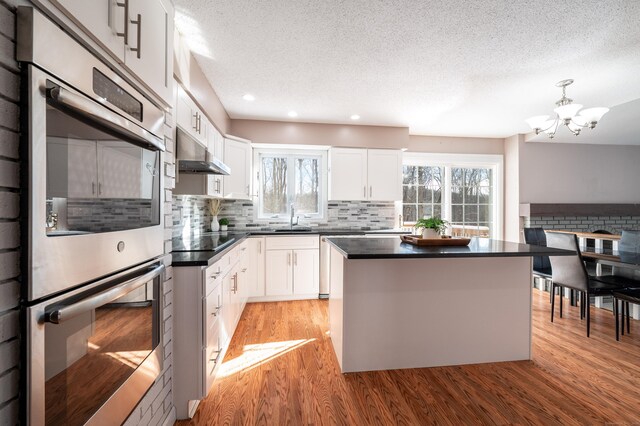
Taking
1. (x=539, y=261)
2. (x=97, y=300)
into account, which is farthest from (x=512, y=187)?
(x=97, y=300)

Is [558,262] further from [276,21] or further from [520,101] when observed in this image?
[276,21]

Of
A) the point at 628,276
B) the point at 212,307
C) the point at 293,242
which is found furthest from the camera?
the point at 293,242

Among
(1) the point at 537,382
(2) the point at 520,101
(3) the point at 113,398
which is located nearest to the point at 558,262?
(1) the point at 537,382

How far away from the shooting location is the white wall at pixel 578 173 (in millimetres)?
4676

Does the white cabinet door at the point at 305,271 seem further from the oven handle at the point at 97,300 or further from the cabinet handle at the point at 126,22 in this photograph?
the cabinet handle at the point at 126,22

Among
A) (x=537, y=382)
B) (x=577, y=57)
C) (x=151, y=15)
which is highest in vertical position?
(x=577, y=57)

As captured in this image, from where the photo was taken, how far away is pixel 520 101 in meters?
3.25

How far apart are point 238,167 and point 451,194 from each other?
350 centimetres

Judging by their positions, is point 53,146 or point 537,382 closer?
point 53,146

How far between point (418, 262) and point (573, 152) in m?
4.67

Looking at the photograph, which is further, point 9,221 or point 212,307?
point 212,307

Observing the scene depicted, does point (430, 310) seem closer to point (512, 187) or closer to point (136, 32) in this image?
point (136, 32)

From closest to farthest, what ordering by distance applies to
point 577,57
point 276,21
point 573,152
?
point 276,21
point 577,57
point 573,152

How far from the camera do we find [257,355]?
233 cm
